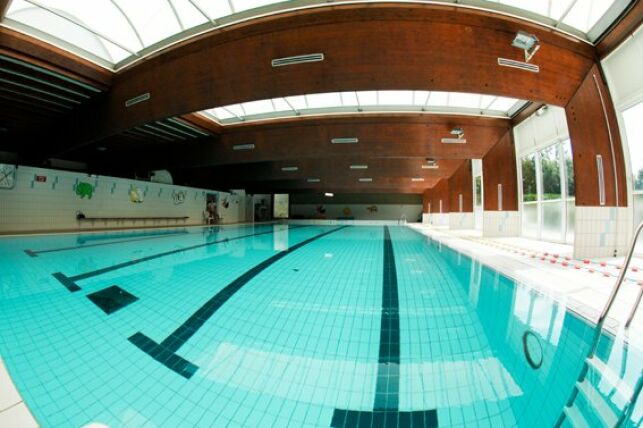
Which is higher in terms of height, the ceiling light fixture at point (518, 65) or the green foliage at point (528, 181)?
the ceiling light fixture at point (518, 65)

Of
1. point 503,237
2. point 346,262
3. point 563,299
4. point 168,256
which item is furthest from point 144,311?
point 503,237

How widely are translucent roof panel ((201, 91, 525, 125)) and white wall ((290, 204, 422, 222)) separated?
64.9ft

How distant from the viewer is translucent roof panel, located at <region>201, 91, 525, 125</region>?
6.98 meters

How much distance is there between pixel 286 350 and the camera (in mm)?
2273

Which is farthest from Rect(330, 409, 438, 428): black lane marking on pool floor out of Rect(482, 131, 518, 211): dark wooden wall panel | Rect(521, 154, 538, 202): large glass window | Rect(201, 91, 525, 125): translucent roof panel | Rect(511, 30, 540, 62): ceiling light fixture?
Rect(521, 154, 538, 202): large glass window

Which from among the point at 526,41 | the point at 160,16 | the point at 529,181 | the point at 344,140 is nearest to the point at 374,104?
the point at 344,140

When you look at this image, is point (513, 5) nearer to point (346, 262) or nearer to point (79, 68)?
point (346, 262)

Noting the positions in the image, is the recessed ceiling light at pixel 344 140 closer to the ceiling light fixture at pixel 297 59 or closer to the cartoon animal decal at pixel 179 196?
the ceiling light fixture at pixel 297 59

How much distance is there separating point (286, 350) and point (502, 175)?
10139 millimetres

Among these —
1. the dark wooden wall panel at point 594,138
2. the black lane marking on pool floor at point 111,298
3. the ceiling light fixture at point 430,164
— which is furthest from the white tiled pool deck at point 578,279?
the ceiling light fixture at point 430,164

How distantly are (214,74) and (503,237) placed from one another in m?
10.7

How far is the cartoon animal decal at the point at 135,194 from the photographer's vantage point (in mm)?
11730

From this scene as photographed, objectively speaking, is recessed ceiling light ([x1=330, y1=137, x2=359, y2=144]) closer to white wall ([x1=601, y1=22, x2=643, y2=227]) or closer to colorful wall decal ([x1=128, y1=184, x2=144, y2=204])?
white wall ([x1=601, y1=22, x2=643, y2=227])

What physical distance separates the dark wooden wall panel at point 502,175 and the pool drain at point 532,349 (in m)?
8.19
